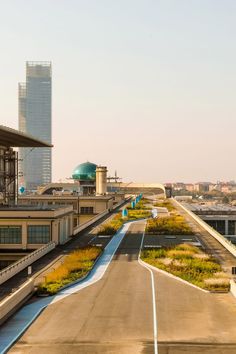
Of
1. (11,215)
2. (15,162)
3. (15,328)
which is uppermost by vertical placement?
(15,162)

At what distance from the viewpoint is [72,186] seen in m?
199

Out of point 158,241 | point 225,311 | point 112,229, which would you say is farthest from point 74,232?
point 225,311

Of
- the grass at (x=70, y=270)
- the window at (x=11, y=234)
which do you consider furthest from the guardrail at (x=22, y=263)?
the window at (x=11, y=234)

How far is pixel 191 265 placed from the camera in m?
42.6

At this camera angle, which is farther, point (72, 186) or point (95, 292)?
point (72, 186)

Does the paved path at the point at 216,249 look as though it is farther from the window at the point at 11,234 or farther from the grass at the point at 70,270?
the window at the point at 11,234

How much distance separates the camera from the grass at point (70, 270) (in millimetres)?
34575

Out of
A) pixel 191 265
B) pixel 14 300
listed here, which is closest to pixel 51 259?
pixel 191 265

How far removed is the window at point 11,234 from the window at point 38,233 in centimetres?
107

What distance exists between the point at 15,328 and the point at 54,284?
9232 mm

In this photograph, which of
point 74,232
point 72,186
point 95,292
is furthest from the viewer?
point 72,186

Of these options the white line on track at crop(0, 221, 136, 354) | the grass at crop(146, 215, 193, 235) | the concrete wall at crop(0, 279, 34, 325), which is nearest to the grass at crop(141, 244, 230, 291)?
the white line on track at crop(0, 221, 136, 354)

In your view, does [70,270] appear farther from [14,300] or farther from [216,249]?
[216,249]

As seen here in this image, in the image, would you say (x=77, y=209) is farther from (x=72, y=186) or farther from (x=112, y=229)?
(x=72, y=186)
